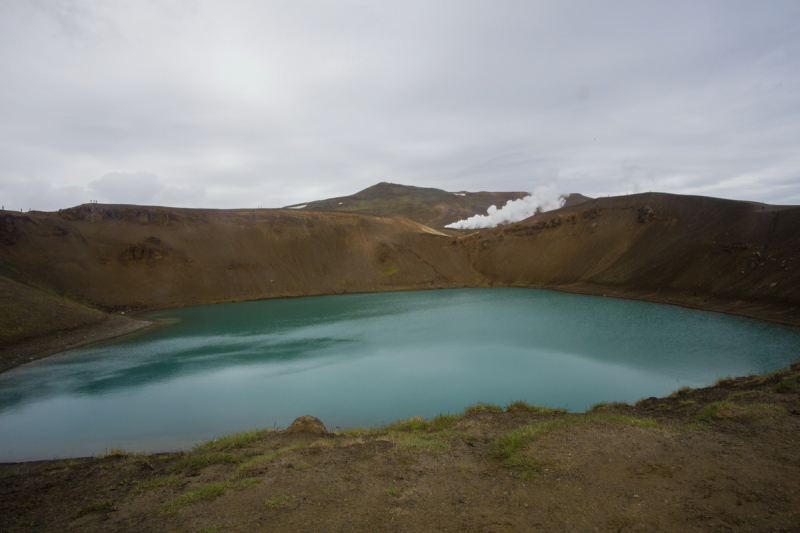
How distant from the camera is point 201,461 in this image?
741 centimetres

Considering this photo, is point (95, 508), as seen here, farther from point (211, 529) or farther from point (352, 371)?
point (352, 371)

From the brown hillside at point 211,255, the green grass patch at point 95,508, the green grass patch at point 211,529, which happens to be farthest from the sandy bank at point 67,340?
the green grass patch at point 211,529

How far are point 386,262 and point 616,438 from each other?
1725 inches

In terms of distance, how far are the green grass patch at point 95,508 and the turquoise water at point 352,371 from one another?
4813mm

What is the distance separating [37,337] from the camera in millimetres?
21406

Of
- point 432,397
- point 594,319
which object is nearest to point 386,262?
point 594,319

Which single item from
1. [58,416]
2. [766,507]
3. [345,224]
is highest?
[345,224]

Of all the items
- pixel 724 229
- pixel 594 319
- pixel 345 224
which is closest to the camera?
pixel 594 319

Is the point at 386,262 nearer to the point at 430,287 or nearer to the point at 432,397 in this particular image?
the point at 430,287

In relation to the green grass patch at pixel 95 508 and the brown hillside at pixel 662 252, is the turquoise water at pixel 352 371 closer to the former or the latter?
the brown hillside at pixel 662 252

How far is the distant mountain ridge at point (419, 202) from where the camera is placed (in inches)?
4291

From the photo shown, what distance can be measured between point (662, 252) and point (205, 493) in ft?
130

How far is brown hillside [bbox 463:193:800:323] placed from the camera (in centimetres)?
2564

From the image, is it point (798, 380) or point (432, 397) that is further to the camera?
point (432, 397)
